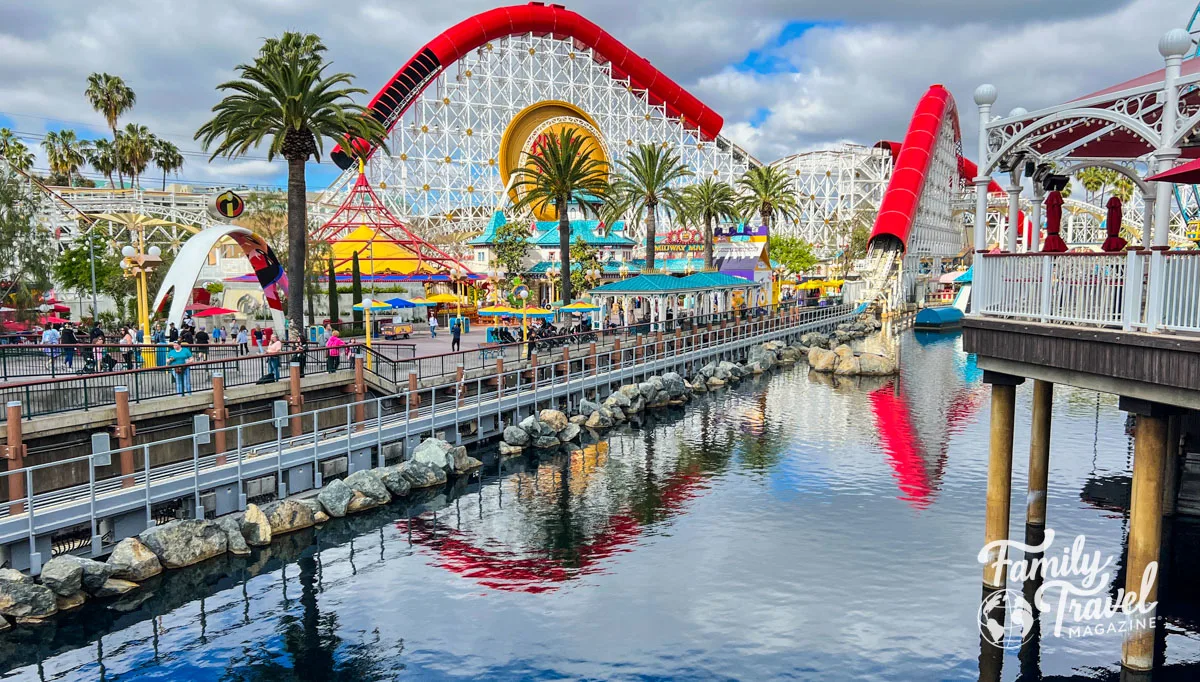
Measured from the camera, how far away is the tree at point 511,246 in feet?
185

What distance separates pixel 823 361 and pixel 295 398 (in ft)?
108

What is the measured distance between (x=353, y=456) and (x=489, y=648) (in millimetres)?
10580

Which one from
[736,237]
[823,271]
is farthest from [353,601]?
[823,271]

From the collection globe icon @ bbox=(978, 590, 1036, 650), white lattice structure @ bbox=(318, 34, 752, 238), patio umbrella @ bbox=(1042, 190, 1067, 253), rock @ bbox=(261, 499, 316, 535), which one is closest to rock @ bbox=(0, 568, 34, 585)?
rock @ bbox=(261, 499, 316, 535)

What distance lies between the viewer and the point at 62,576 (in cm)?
1508

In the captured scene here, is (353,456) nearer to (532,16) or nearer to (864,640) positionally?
(864,640)

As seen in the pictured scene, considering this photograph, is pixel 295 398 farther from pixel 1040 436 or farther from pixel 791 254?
pixel 791 254

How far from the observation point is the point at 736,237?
7069 cm

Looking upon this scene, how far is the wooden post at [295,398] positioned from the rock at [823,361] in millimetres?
32084

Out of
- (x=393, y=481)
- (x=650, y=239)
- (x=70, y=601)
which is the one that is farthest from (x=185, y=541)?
(x=650, y=239)

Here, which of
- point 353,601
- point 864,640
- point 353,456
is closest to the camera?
point 864,640

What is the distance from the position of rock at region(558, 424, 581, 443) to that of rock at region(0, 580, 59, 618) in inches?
668

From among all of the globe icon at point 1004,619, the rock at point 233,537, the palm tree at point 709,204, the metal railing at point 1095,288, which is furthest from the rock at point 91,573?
the palm tree at point 709,204

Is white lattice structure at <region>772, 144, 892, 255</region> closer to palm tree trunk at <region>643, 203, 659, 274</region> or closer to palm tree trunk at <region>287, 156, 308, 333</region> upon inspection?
palm tree trunk at <region>643, 203, 659, 274</region>
